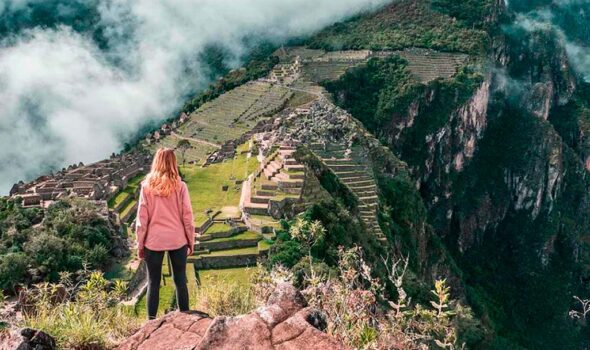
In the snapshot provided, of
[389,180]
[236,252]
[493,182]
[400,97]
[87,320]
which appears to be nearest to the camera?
[87,320]

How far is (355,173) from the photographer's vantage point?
1686 inches

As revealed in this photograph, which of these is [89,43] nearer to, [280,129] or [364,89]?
[364,89]

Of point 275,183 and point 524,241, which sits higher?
point 275,183

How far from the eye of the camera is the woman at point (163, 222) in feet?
28.9

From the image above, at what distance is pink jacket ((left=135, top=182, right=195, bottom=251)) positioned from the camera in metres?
8.94

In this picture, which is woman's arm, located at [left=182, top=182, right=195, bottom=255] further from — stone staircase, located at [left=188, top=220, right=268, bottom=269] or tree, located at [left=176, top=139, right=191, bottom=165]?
tree, located at [left=176, top=139, right=191, bottom=165]

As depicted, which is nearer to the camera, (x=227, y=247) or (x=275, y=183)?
(x=227, y=247)

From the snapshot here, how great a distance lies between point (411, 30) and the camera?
92312mm

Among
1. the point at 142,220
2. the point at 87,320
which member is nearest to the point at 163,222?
the point at 142,220

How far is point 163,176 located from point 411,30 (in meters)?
87.7

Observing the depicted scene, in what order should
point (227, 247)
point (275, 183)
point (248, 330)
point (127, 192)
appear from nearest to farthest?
point (248, 330) → point (227, 247) → point (275, 183) → point (127, 192)

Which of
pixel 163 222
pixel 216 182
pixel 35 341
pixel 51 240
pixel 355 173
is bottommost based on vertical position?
pixel 355 173

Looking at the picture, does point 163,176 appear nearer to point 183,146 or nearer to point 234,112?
point 183,146

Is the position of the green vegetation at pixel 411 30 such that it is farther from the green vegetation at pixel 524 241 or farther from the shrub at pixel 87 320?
the shrub at pixel 87 320
